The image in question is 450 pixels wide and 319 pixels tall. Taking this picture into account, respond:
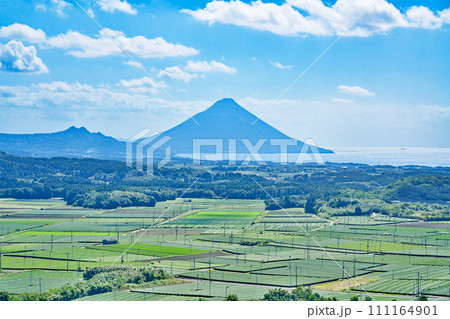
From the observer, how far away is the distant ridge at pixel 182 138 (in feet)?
299

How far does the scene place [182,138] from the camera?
303 feet

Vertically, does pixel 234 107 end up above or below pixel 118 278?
above

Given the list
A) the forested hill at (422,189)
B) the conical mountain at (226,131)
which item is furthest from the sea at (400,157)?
the forested hill at (422,189)

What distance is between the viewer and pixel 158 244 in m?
24.6

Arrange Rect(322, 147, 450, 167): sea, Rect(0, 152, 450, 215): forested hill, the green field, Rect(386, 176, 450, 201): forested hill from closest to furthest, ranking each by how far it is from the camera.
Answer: the green field
Rect(386, 176, 450, 201): forested hill
Rect(0, 152, 450, 215): forested hill
Rect(322, 147, 450, 167): sea

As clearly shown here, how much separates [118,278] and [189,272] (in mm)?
2770

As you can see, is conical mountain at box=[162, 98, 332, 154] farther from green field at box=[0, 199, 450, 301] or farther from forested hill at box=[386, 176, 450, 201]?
green field at box=[0, 199, 450, 301]

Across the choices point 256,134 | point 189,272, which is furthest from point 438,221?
point 256,134

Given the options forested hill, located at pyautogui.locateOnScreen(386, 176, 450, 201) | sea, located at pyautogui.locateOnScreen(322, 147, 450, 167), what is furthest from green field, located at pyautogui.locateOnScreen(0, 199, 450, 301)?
sea, located at pyautogui.locateOnScreen(322, 147, 450, 167)

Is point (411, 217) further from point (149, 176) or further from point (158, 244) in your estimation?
point (149, 176)

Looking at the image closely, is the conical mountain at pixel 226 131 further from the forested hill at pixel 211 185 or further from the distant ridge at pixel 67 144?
the forested hill at pixel 211 185

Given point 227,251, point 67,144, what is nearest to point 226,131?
point 67,144

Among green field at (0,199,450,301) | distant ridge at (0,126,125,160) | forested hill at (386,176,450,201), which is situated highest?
distant ridge at (0,126,125,160)

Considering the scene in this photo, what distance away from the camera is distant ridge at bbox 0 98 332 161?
299 ft
